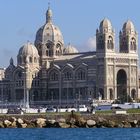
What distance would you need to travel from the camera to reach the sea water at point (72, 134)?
84562 mm

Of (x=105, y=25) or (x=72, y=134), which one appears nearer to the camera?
(x=72, y=134)

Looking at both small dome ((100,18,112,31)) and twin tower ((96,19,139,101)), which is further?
small dome ((100,18,112,31))

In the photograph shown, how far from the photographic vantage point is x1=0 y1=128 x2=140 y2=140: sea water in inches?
3329

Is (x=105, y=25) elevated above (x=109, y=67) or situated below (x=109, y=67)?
above

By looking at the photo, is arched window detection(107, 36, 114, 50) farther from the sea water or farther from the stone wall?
the sea water

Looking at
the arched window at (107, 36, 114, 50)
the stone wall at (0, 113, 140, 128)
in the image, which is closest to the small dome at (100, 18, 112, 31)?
the arched window at (107, 36, 114, 50)

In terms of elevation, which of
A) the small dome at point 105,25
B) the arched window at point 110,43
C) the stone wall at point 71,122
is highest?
the small dome at point 105,25

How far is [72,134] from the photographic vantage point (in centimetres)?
9019

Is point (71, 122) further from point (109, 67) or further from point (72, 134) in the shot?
point (109, 67)

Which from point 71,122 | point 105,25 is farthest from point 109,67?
point 71,122

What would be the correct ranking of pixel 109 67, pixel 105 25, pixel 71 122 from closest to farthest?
pixel 71 122 → pixel 109 67 → pixel 105 25

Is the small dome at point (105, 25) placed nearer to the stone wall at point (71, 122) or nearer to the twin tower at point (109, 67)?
the twin tower at point (109, 67)

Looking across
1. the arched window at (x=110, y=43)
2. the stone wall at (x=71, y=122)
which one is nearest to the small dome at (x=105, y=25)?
the arched window at (x=110, y=43)

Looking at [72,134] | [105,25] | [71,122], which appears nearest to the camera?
[72,134]
